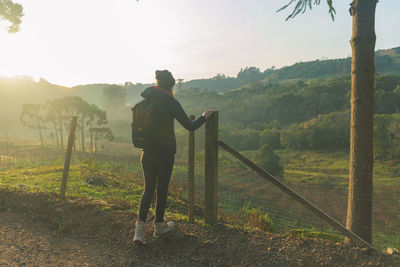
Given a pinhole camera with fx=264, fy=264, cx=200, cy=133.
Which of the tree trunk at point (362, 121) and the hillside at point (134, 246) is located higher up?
the tree trunk at point (362, 121)

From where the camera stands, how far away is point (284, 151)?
67.3m

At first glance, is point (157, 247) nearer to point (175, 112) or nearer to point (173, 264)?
point (173, 264)

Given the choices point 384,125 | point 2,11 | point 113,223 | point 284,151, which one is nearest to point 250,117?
point 284,151

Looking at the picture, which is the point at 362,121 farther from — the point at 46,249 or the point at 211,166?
the point at 46,249

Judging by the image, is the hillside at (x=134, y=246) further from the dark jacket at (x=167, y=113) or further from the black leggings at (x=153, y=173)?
the dark jacket at (x=167, y=113)

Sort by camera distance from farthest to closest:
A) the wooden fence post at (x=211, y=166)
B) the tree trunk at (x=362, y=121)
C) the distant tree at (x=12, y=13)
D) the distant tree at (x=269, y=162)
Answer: the distant tree at (x=269, y=162), the distant tree at (x=12, y=13), the wooden fence post at (x=211, y=166), the tree trunk at (x=362, y=121)

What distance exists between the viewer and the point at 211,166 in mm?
3811

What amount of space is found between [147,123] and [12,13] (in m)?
14.8

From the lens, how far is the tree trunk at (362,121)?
3484 mm

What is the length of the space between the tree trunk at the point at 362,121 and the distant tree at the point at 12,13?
15.7 m

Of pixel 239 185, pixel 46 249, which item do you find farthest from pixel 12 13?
pixel 239 185

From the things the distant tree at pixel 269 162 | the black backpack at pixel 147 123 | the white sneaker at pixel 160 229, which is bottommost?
the distant tree at pixel 269 162

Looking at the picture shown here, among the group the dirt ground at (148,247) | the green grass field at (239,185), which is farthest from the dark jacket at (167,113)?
the green grass field at (239,185)

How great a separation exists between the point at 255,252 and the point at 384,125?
59324 mm
